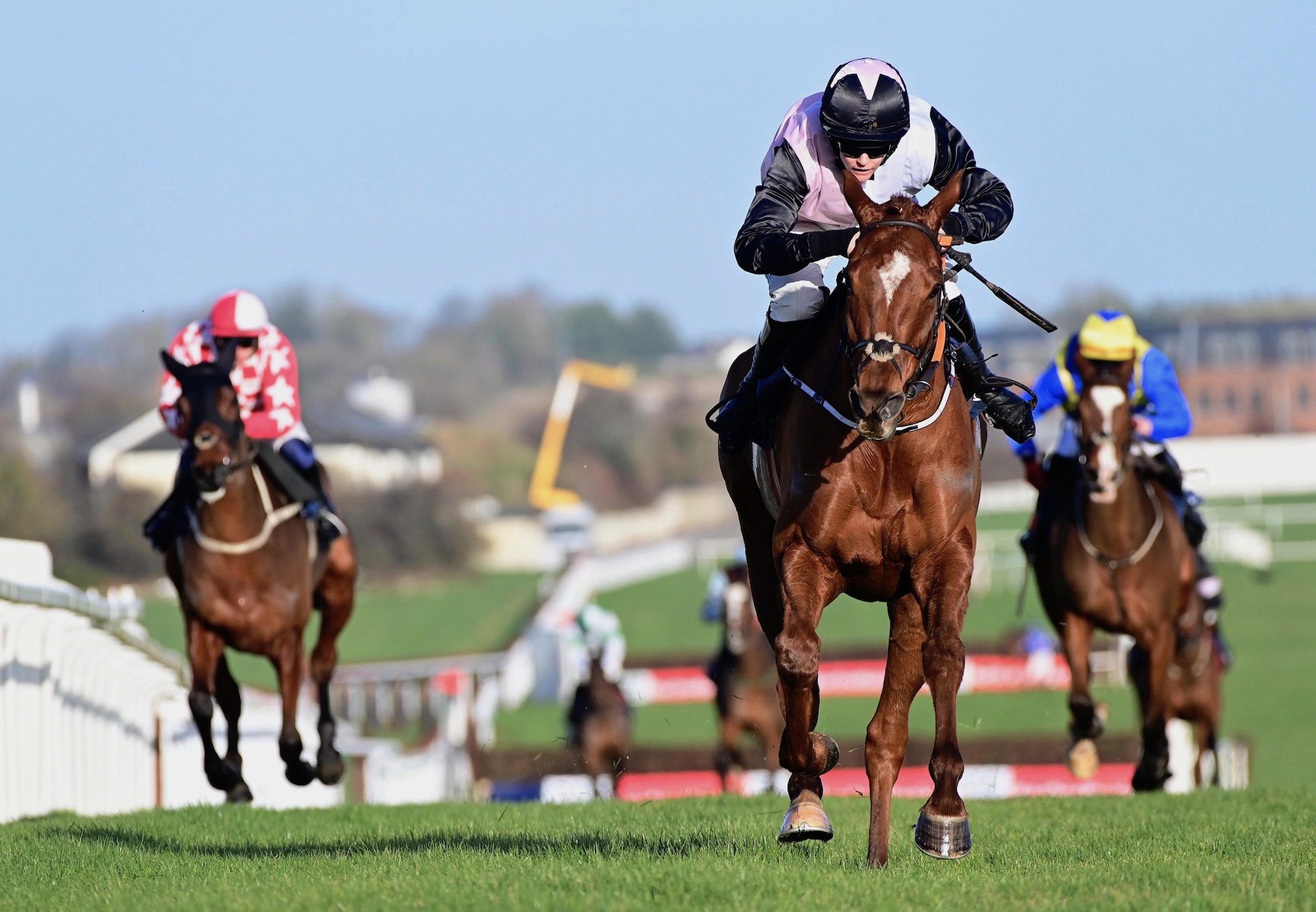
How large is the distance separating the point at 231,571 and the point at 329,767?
4.04 feet

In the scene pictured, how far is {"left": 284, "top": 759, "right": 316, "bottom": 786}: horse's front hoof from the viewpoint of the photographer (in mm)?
9844

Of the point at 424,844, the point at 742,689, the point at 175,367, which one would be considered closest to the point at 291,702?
the point at 175,367

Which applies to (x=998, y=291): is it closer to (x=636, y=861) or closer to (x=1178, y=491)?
(x=636, y=861)

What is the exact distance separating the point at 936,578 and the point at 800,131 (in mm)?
1537

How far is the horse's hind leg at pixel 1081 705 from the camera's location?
10.8 meters

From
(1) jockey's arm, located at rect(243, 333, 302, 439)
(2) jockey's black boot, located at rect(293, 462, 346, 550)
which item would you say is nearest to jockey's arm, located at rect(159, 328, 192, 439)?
(1) jockey's arm, located at rect(243, 333, 302, 439)

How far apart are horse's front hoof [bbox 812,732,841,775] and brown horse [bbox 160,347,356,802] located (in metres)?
4.02

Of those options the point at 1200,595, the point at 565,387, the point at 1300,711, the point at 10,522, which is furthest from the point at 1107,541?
the point at 565,387

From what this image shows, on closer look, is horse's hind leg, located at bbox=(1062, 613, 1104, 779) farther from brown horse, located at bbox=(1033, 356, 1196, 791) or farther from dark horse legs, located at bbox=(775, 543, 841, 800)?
Answer: dark horse legs, located at bbox=(775, 543, 841, 800)

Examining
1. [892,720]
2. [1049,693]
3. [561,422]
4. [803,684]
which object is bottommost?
[1049,693]

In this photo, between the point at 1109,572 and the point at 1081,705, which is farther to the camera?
the point at 1109,572

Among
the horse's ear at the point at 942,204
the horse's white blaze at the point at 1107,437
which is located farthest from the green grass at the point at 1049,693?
the horse's ear at the point at 942,204

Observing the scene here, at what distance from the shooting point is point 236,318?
9.97 meters

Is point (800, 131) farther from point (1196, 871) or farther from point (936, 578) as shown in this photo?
point (1196, 871)
